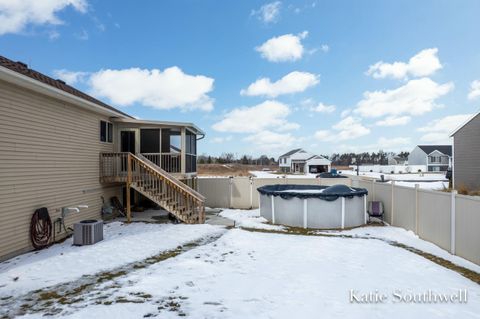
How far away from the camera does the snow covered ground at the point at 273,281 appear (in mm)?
3998

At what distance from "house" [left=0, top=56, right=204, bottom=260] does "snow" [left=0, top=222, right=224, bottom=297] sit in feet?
2.74

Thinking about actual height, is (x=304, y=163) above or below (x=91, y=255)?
above

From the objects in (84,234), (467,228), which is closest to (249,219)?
(84,234)

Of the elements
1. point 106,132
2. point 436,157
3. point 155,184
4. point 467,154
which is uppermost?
point 106,132

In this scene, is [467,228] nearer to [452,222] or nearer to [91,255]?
[452,222]

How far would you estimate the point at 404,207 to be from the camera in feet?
31.5

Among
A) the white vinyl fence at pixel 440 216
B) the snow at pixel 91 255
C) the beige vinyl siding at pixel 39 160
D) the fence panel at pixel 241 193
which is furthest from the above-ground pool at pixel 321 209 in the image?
the beige vinyl siding at pixel 39 160

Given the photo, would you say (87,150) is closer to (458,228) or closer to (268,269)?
(268,269)

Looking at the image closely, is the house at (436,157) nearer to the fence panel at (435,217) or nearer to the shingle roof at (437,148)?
the shingle roof at (437,148)

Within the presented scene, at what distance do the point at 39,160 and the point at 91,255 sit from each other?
305cm

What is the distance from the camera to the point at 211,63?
20938 millimetres

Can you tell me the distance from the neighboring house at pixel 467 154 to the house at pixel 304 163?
34986 millimetres

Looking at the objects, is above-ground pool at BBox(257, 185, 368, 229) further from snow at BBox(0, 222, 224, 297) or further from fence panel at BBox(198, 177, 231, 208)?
fence panel at BBox(198, 177, 231, 208)

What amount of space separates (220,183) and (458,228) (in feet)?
34.7
